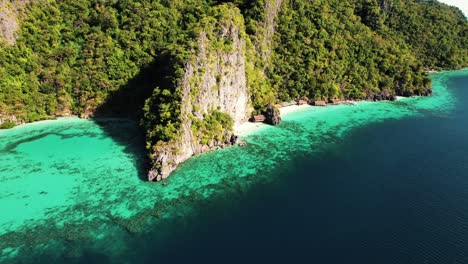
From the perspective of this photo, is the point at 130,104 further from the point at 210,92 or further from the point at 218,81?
the point at 218,81

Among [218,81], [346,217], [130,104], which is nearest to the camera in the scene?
[346,217]

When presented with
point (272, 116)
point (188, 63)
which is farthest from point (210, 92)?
point (272, 116)

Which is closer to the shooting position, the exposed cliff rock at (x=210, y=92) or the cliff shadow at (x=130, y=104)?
the exposed cliff rock at (x=210, y=92)

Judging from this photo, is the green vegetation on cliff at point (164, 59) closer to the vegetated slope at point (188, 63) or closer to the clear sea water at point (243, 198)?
the vegetated slope at point (188, 63)

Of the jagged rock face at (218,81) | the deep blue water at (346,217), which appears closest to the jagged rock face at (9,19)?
the jagged rock face at (218,81)

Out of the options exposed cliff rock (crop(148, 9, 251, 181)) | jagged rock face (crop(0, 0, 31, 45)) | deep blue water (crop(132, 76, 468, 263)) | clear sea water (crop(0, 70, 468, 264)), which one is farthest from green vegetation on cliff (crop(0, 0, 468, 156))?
deep blue water (crop(132, 76, 468, 263))

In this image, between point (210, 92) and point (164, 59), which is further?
point (164, 59)
